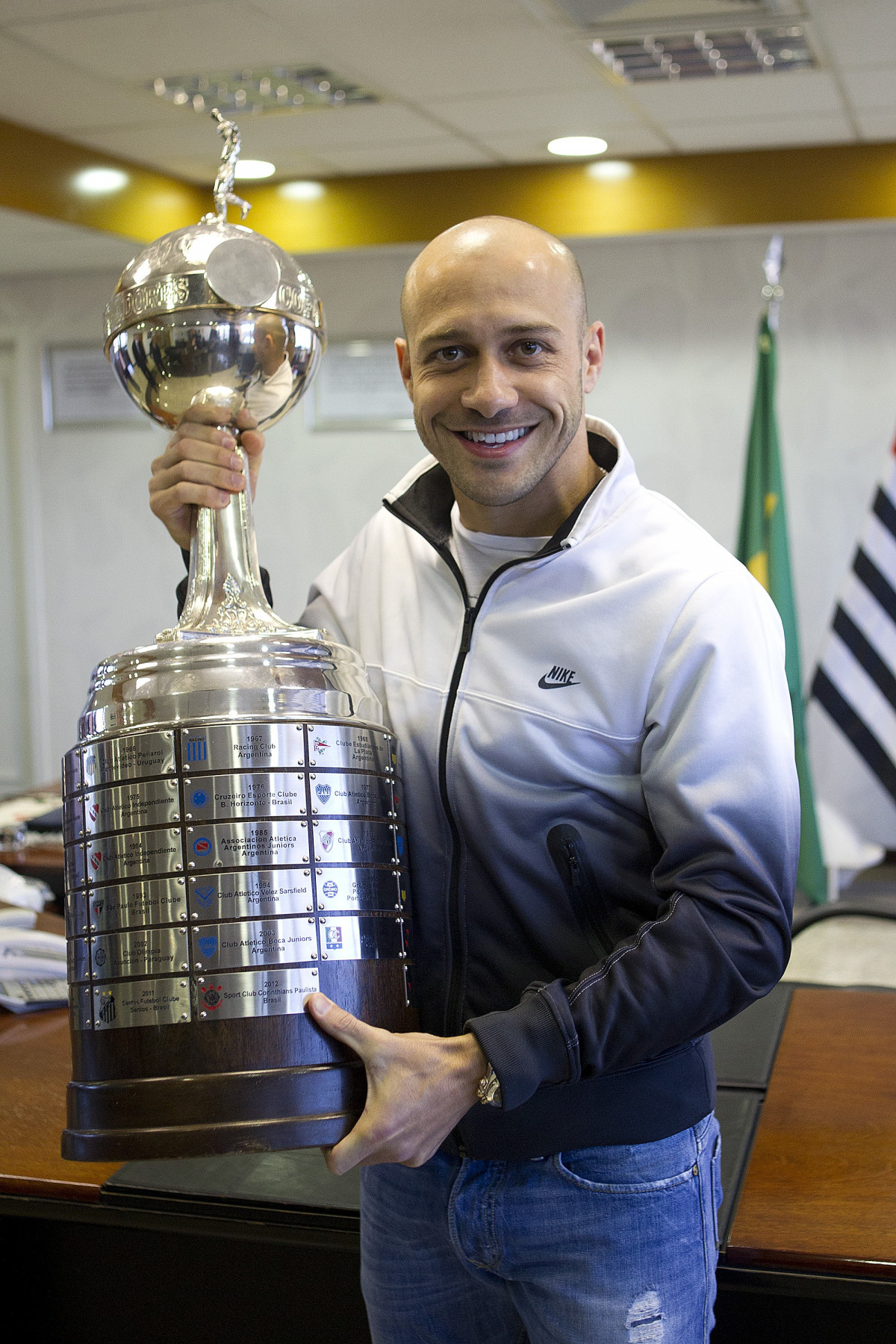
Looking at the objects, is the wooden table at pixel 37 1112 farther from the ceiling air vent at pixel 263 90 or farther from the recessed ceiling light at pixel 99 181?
the recessed ceiling light at pixel 99 181

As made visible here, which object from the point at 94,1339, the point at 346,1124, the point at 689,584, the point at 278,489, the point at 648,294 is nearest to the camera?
the point at 346,1124

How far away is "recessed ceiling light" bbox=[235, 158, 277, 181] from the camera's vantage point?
17.0 feet

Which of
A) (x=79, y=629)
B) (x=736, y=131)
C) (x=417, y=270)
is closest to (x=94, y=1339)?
(x=417, y=270)

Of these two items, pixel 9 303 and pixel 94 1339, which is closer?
pixel 94 1339

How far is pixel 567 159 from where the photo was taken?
518 centimetres

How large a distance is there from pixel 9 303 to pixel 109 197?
4.56 ft

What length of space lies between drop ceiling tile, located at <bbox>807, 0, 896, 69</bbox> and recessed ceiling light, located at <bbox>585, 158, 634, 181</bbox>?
1293 millimetres

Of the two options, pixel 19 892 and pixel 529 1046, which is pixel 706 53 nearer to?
pixel 19 892

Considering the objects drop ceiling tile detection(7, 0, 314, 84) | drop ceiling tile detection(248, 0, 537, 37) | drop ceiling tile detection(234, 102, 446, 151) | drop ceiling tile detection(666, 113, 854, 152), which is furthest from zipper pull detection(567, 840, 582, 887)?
drop ceiling tile detection(666, 113, 854, 152)

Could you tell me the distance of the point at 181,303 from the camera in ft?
3.97

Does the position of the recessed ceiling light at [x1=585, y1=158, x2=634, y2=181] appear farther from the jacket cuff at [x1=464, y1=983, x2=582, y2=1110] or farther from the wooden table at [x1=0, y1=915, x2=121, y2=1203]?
the jacket cuff at [x1=464, y1=983, x2=582, y2=1110]

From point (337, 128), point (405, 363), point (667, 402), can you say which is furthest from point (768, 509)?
point (405, 363)

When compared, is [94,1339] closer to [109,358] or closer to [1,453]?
[109,358]

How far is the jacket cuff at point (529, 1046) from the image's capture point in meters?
1.05
